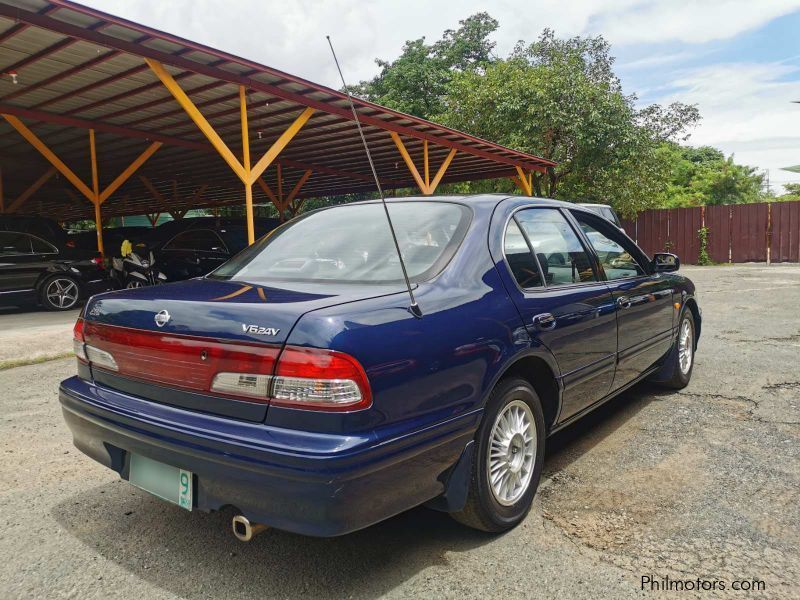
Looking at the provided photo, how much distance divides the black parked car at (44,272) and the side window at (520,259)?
942cm

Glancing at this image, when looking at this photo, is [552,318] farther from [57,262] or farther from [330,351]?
[57,262]

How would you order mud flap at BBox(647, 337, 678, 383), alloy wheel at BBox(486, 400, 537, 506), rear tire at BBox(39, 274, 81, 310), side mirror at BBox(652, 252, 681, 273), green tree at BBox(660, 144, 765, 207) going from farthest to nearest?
green tree at BBox(660, 144, 765, 207) → rear tire at BBox(39, 274, 81, 310) → mud flap at BBox(647, 337, 678, 383) → side mirror at BBox(652, 252, 681, 273) → alloy wheel at BBox(486, 400, 537, 506)

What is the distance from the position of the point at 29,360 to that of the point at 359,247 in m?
4.98

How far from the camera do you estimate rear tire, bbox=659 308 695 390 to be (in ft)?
14.3

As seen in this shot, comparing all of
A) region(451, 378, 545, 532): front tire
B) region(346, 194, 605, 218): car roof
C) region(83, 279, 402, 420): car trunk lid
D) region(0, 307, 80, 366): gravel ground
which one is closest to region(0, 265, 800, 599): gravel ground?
region(451, 378, 545, 532): front tire

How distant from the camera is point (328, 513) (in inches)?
70.2

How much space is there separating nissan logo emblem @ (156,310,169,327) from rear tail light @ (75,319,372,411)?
42 mm

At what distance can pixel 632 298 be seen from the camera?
353 centimetres

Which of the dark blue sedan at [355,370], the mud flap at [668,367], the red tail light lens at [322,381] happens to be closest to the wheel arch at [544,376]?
the dark blue sedan at [355,370]

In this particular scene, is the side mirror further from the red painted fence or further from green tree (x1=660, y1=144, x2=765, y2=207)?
green tree (x1=660, y1=144, x2=765, y2=207)

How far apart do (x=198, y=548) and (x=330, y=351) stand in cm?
121

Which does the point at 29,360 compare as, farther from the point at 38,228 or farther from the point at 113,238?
the point at 113,238

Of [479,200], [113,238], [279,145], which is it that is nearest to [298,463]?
[479,200]

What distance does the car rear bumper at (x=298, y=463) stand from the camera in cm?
177
